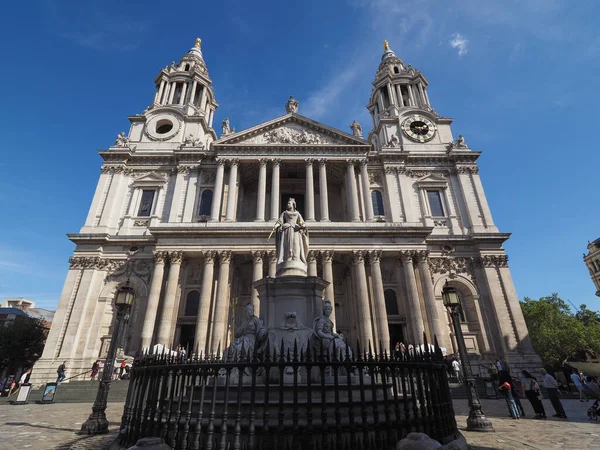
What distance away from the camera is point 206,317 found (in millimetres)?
22156

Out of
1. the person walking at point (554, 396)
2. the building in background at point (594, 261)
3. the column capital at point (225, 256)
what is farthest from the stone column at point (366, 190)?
the building in background at point (594, 261)

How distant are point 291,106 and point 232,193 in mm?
11104

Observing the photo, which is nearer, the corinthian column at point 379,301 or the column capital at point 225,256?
the corinthian column at point 379,301

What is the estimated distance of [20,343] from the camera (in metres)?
36.2

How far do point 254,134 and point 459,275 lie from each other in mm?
21102

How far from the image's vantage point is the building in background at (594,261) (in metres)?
63.3

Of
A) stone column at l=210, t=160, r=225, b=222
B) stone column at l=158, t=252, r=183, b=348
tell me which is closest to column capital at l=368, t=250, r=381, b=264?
stone column at l=210, t=160, r=225, b=222

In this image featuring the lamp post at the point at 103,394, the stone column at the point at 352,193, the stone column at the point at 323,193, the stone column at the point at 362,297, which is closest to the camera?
the lamp post at the point at 103,394

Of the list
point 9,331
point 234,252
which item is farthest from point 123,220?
point 9,331

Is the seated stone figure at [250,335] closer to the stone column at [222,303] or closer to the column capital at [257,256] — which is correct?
the stone column at [222,303]

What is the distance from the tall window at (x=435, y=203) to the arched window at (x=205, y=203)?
19362 mm

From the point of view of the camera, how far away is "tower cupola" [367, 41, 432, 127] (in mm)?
36719

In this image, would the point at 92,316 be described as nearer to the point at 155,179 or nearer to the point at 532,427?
the point at 155,179

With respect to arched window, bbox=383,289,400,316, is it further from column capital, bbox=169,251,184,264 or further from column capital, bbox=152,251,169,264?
column capital, bbox=152,251,169,264
